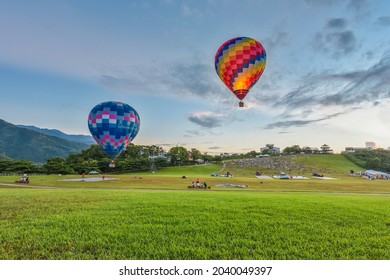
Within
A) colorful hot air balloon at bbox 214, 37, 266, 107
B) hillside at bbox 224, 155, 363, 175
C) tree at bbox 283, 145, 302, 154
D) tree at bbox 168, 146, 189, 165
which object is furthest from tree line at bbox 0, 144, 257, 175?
tree at bbox 283, 145, 302, 154

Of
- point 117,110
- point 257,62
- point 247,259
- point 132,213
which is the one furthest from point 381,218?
point 117,110

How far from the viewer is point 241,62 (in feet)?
82.9

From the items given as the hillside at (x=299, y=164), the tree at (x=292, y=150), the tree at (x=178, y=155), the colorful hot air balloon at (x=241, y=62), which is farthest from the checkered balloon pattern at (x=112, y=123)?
the tree at (x=292, y=150)

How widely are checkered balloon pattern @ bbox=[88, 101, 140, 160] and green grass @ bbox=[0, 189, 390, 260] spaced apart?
19985mm

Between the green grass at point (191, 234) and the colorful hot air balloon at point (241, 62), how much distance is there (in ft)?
60.7

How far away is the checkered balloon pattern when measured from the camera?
29.3 meters

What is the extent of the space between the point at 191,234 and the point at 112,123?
991 inches

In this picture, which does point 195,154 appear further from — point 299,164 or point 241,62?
point 241,62

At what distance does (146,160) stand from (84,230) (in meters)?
89.2

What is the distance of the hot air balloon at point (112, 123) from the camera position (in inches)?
1155

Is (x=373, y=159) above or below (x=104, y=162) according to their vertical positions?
above

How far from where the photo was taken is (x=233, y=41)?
25.8 metres

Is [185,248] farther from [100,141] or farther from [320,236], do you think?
[100,141]

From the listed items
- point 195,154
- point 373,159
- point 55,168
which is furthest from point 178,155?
point 373,159
